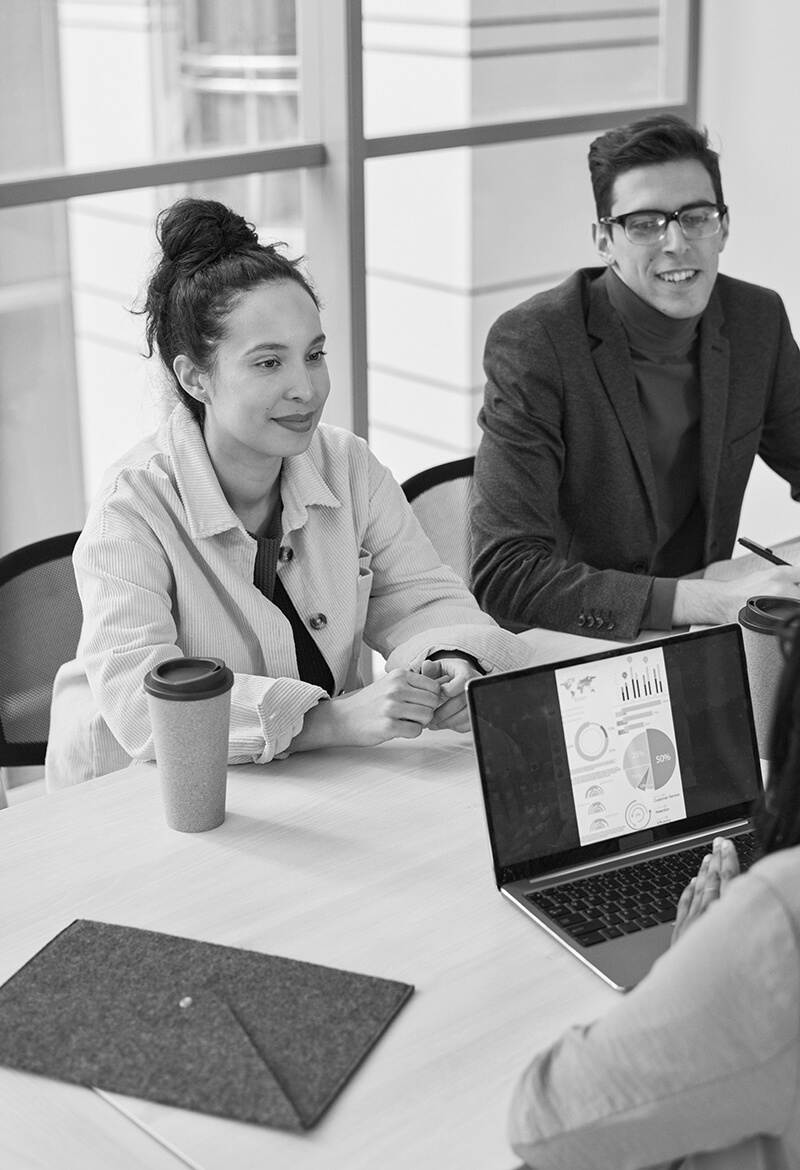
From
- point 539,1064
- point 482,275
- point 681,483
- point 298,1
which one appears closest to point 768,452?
point 681,483

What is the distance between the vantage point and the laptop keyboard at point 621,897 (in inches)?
51.7

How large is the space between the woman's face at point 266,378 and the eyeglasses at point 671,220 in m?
0.75

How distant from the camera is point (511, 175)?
354cm

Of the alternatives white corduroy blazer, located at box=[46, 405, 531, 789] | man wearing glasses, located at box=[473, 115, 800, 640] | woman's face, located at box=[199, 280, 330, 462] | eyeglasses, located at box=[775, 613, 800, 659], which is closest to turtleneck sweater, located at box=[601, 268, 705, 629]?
man wearing glasses, located at box=[473, 115, 800, 640]

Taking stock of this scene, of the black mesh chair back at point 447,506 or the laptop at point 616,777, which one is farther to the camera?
the black mesh chair back at point 447,506

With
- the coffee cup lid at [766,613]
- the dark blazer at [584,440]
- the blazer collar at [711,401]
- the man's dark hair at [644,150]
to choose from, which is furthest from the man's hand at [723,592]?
the man's dark hair at [644,150]

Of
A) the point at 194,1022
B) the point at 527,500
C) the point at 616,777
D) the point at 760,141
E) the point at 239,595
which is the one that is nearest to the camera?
the point at 194,1022

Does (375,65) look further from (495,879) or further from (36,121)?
(495,879)

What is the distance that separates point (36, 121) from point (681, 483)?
1383mm

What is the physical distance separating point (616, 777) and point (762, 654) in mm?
331

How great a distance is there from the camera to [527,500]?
237cm

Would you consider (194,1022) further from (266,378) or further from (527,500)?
(527,500)

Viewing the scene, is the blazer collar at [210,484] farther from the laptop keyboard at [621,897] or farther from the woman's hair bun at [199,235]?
the laptop keyboard at [621,897]

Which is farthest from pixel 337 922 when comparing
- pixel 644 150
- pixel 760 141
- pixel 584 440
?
pixel 760 141
